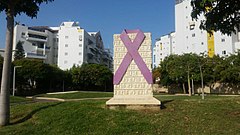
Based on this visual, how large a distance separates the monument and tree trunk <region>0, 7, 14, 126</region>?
415cm

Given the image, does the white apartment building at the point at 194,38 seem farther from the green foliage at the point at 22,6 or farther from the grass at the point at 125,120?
the green foliage at the point at 22,6

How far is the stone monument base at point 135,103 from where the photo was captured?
10.8 metres

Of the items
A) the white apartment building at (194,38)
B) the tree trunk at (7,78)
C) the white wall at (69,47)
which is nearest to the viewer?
the tree trunk at (7,78)

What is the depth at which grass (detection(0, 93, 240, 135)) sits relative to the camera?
334 inches

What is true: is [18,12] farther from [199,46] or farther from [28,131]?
[199,46]

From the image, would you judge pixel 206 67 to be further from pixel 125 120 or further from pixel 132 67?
pixel 125 120

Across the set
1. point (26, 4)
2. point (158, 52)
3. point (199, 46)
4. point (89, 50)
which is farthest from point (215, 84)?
point (158, 52)

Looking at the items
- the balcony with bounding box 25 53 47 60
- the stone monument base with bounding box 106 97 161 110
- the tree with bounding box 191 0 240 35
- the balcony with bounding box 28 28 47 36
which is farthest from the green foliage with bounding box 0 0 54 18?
the balcony with bounding box 28 28 47 36

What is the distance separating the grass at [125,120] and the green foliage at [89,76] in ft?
150

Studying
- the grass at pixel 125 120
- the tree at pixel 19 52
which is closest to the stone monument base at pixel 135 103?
the grass at pixel 125 120

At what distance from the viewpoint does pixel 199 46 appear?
2746 inches

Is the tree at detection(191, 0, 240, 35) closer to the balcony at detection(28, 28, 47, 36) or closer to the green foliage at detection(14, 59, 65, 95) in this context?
the green foliage at detection(14, 59, 65, 95)

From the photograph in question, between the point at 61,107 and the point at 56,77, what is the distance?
44654 mm

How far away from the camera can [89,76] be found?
189ft
